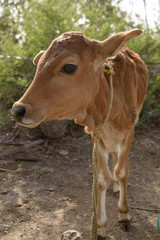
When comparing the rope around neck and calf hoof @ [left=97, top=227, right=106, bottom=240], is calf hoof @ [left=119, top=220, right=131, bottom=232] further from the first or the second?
the rope around neck

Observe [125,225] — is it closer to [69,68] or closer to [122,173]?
[122,173]

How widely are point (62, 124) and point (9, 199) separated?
7.36ft

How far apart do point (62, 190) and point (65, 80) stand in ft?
8.07

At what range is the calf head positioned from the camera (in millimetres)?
1980

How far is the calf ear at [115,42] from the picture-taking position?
2.29 meters

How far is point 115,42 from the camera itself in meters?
2.35

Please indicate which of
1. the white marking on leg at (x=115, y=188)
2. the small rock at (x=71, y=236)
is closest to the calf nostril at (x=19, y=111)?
the small rock at (x=71, y=236)

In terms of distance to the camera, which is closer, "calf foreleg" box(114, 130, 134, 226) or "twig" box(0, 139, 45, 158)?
"calf foreleg" box(114, 130, 134, 226)

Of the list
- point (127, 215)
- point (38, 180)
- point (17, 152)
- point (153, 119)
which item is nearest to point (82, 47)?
point (127, 215)

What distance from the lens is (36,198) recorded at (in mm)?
3795

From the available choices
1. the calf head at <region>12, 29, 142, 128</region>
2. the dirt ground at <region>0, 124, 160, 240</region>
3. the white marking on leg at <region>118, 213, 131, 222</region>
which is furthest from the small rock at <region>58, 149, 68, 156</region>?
the calf head at <region>12, 29, 142, 128</region>

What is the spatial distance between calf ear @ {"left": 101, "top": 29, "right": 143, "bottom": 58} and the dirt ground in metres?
2.11

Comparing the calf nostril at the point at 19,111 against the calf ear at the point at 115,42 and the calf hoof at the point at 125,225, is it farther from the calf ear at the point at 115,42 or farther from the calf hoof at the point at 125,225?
the calf hoof at the point at 125,225

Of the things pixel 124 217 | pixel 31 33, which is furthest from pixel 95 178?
pixel 31 33
